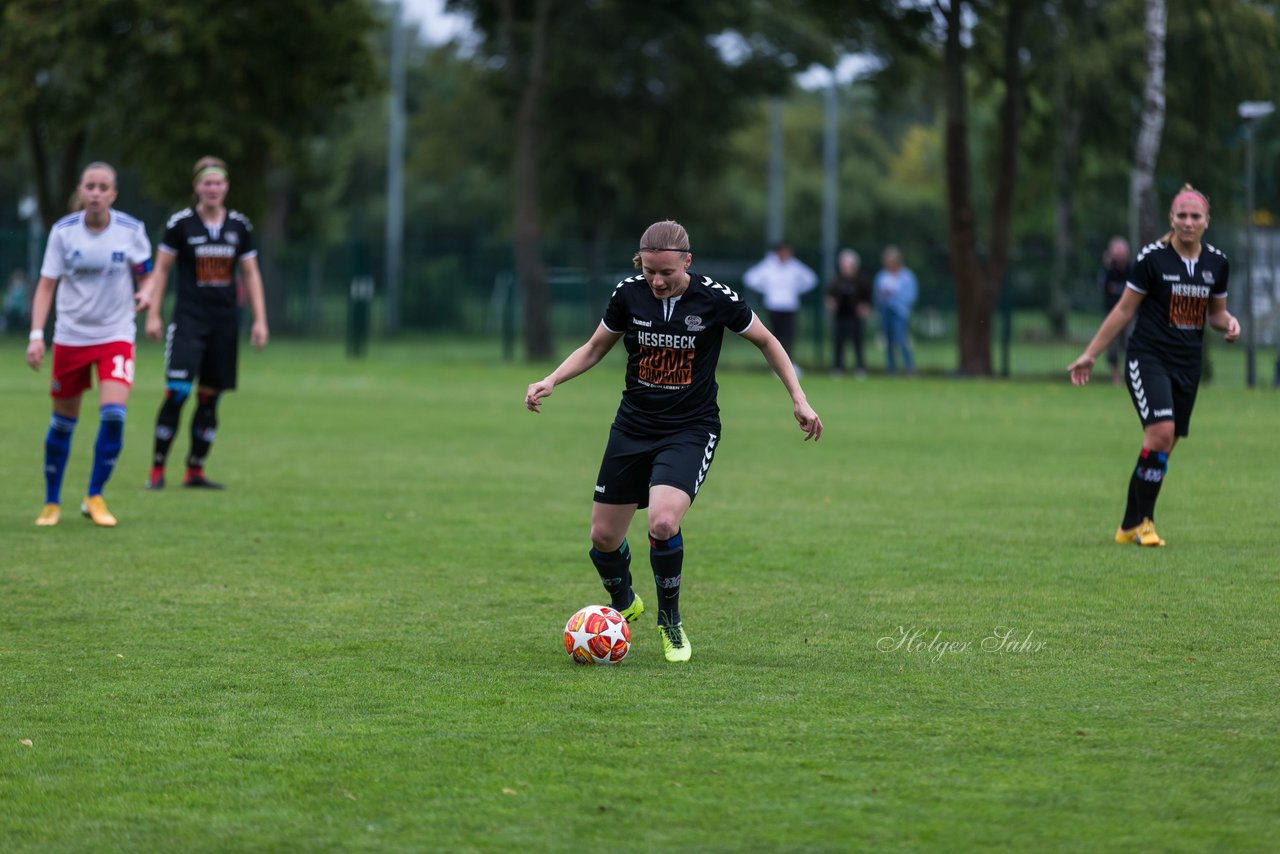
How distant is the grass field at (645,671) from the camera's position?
499 centimetres

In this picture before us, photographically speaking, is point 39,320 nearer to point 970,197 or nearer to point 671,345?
point 671,345

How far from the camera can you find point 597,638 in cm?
705

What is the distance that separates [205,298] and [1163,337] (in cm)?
662

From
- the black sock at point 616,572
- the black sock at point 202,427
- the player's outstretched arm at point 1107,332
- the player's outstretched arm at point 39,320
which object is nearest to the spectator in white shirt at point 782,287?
the black sock at point 202,427

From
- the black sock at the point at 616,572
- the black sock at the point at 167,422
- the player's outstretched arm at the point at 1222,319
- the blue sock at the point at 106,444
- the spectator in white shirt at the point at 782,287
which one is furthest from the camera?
the spectator in white shirt at the point at 782,287

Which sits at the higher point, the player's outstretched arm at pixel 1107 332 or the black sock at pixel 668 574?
the player's outstretched arm at pixel 1107 332

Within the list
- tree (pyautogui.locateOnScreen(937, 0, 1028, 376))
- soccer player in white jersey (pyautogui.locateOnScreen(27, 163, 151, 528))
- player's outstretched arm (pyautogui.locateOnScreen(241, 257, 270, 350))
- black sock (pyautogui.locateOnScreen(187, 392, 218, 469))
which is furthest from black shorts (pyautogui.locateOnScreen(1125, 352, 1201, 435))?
tree (pyautogui.locateOnScreen(937, 0, 1028, 376))

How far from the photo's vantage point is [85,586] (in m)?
8.96

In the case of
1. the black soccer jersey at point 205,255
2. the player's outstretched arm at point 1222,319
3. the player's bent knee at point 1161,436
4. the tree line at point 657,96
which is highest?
the tree line at point 657,96

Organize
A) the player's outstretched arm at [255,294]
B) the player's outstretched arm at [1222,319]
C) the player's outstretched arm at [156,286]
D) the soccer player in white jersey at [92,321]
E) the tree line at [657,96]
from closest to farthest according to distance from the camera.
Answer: the player's outstretched arm at [1222,319] < the soccer player in white jersey at [92,321] < the player's outstretched arm at [156,286] < the player's outstretched arm at [255,294] < the tree line at [657,96]

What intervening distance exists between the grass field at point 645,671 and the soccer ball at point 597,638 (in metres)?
0.09

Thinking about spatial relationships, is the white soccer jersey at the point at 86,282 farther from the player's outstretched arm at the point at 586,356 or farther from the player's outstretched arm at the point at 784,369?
the player's outstretched arm at the point at 784,369

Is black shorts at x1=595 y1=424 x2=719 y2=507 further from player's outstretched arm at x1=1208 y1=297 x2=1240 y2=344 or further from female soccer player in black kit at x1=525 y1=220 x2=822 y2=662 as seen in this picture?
player's outstretched arm at x1=1208 y1=297 x2=1240 y2=344

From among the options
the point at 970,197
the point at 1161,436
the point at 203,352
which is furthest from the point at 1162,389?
the point at 970,197
